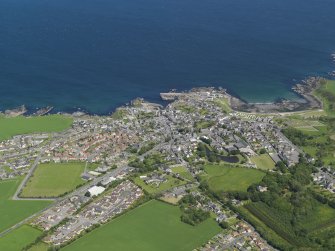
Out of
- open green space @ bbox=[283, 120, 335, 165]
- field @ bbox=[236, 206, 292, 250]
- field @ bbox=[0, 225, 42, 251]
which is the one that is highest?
open green space @ bbox=[283, 120, 335, 165]

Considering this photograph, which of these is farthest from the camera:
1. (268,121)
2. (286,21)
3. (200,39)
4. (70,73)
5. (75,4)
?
(75,4)

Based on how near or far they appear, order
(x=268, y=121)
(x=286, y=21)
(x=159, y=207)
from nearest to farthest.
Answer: (x=159, y=207), (x=268, y=121), (x=286, y=21)

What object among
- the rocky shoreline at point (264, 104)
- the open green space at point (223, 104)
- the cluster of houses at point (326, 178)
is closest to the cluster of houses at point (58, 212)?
the cluster of houses at point (326, 178)

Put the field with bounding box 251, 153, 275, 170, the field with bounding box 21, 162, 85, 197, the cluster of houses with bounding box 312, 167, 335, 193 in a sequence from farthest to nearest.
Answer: the field with bounding box 251, 153, 275, 170 < the cluster of houses with bounding box 312, 167, 335, 193 < the field with bounding box 21, 162, 85, 197

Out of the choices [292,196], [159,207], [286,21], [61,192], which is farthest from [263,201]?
[286,21]

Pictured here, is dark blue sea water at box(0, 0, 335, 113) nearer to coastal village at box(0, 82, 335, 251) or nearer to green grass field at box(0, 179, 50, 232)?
coastal village at box(0, 82, 335, 251)

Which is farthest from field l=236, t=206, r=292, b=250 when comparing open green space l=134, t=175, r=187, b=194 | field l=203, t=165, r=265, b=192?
open green space l=134, t=175, r=187, b=194

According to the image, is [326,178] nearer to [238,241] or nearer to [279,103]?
[238,241]

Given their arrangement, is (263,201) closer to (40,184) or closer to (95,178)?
(95,178)
